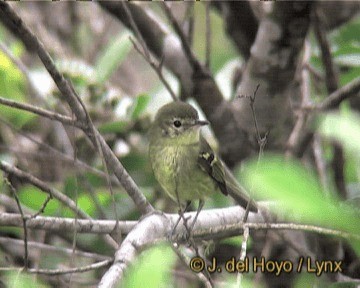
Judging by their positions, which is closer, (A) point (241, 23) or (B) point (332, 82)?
(B) point (332, 82)

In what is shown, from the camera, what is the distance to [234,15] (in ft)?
14.0

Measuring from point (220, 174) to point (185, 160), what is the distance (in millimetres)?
201

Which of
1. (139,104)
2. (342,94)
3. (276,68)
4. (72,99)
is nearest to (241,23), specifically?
(276,68)

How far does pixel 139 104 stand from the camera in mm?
4098

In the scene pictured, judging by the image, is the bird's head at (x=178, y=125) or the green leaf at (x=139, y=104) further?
the green leaf at (x=139, y=104)

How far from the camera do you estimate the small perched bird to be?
360 cm

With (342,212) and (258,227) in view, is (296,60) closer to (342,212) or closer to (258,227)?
(258,227)

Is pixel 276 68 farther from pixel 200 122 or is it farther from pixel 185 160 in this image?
pixel 185 160

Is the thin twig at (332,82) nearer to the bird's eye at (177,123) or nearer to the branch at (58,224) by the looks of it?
the bird's eye at (177,123)

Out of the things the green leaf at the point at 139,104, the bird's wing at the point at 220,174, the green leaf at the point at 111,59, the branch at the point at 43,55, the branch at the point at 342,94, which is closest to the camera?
the branch at the point at 43,55

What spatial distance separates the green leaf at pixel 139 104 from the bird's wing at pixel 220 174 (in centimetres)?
53

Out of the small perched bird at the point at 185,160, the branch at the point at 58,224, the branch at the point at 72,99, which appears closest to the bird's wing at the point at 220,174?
the small perched bird at the point at 185,160

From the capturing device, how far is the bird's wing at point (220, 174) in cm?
358

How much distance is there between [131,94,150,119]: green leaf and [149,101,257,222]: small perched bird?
0.22 metres
